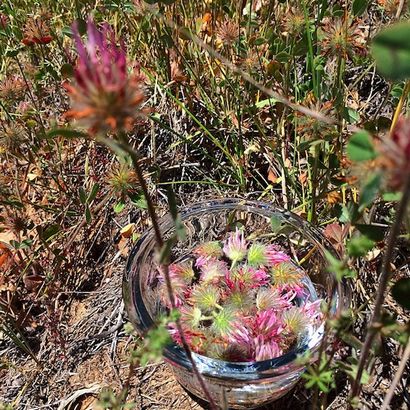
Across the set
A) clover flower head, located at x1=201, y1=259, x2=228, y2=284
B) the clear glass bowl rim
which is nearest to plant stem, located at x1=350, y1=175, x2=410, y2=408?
the clear glass bowl rim

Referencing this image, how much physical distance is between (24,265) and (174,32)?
0.64 meters

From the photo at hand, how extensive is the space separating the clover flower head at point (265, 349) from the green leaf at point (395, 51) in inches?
24.2

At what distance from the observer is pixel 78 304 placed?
1.31 m

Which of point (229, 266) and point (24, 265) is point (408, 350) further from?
point (24, 265)

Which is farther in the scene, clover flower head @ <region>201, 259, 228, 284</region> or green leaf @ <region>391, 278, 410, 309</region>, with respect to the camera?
clover flower head @ <region>201, 259, 228, 284</region>

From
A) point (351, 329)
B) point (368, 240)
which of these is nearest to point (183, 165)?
point (351, 329)

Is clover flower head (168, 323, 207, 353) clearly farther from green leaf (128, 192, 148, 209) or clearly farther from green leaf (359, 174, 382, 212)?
green leaf (359, 174, 382, 212)

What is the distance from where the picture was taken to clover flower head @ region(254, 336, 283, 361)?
0.98 meters

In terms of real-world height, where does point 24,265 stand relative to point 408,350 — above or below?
below

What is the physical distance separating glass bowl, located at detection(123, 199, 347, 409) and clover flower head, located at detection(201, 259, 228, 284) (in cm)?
9

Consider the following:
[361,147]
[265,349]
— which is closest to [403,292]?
[361,147]

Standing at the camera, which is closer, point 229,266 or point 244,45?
point 229,266

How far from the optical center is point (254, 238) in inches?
47.5

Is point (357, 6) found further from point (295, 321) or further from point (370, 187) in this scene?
point (370, 187)
